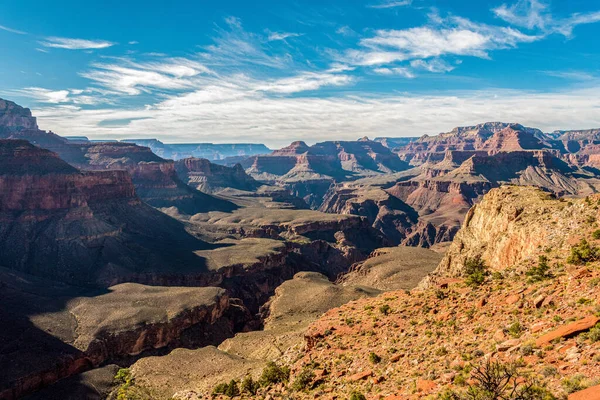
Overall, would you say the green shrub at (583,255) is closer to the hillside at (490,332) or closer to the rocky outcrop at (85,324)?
the hillside at (490,332)

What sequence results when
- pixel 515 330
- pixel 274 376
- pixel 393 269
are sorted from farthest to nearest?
pixel 393 269 → pixel 274 376 → pixel 515 330

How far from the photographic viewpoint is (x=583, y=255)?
1157 inches

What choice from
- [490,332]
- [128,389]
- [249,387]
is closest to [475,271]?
[490,332]

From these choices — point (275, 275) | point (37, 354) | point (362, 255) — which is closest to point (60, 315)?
point (37, 354)

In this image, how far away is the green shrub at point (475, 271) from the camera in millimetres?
33719

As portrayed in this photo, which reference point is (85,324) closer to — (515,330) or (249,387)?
(249,387)

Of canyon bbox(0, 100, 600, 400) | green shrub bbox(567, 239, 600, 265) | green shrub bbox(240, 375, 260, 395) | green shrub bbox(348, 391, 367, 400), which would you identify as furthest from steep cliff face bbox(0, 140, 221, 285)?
green shrub bbox(567, 239, 600, 265)

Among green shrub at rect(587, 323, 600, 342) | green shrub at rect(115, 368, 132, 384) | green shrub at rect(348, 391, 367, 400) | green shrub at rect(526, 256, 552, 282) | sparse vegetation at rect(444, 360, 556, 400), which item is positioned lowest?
green shrub at rect(115, 368, 132, 384)

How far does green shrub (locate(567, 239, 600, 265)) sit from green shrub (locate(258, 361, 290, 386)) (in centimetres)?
2317

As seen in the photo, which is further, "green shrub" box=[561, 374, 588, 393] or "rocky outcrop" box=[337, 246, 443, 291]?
"rocky outcrop" box=[337, 246, 443, 291]

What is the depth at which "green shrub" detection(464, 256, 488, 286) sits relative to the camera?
33.7 metres

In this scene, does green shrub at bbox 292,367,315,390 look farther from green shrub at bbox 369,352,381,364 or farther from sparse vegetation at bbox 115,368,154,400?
sparse vegetation at bbox 115,368,154,400

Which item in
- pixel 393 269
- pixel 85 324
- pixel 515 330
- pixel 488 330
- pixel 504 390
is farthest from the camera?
pixel 393 269

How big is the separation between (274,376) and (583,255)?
2538cm
